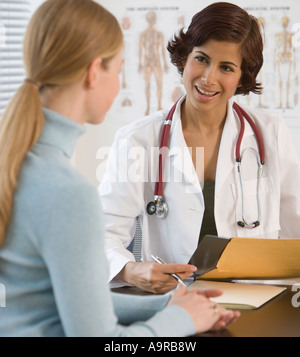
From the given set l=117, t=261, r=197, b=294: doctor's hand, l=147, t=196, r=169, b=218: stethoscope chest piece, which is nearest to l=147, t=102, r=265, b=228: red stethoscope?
l=147, t=196, r=169, b=218: stethoscope chest piece

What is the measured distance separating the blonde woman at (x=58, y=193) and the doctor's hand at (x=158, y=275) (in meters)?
0.32

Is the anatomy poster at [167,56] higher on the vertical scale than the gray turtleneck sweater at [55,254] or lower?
higher

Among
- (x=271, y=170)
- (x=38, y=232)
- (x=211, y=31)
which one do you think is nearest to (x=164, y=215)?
(x=271, y=170)

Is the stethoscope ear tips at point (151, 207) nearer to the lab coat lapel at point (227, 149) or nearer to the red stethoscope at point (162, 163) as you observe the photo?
the red stethoscope at point (162, 163)

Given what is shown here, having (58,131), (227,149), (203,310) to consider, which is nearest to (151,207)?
(227,149)

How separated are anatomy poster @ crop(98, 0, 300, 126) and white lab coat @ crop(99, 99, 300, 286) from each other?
4.99 feet

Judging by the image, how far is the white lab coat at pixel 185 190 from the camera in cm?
153

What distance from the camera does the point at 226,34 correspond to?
1.51 m

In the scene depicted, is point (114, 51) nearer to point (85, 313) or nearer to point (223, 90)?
point (85, 313)

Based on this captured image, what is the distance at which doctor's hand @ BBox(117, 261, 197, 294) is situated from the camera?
4.01ft

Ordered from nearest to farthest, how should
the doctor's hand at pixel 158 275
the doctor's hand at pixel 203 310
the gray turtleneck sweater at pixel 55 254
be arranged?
the gray turtleneck sweater at pixel 55 254, the doctor's hand at pixel 203 310, the doctor's hand at pixel 158 275

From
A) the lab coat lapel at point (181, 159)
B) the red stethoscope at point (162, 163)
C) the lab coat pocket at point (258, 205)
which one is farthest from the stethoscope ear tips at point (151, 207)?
the lab coat pocket at point (258, 205)

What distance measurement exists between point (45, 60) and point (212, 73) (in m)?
0.80

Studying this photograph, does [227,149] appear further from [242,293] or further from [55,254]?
[55,254]
